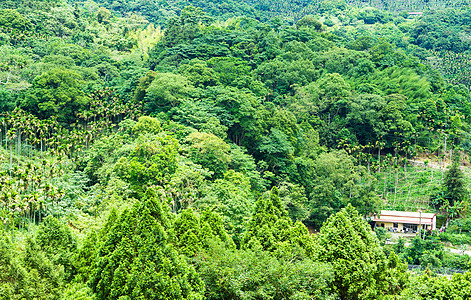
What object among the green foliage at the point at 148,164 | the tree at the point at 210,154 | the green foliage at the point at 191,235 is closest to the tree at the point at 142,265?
the green foliage at the point at 191,235

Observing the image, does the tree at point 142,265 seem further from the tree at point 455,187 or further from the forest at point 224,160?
the tree at point 455,187

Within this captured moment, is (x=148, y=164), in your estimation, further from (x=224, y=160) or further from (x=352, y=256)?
(x=352, y=256)

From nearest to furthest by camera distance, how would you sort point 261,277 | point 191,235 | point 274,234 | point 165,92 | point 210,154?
1. point 261,277
2. point 191,235
3. point 274,234
4. point 210,154
5. point 165,92

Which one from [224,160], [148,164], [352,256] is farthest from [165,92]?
[352,256]

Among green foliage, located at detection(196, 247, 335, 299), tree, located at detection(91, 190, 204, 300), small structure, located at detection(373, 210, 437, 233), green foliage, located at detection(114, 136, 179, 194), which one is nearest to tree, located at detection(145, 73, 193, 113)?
green foliage, located at detection(114, 136, 179, 194)

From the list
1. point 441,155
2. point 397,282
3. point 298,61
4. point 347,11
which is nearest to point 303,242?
point 397,282

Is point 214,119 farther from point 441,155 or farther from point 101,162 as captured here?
point 441,155
